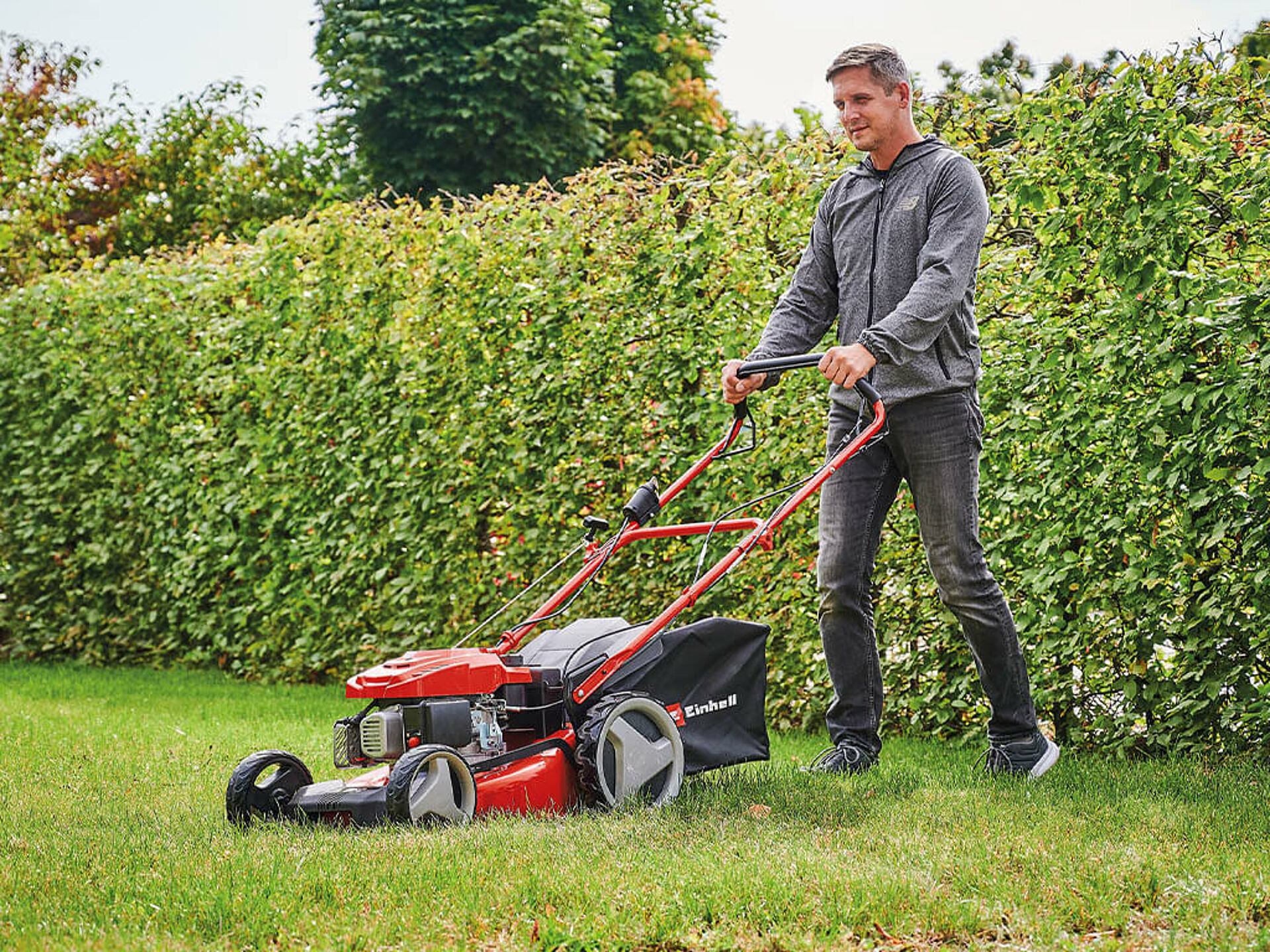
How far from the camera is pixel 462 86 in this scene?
1831 cm

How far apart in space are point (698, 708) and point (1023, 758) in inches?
36.1

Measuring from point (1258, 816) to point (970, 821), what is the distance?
68 cm

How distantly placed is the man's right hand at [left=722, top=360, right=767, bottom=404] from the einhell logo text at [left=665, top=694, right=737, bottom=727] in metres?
0.83

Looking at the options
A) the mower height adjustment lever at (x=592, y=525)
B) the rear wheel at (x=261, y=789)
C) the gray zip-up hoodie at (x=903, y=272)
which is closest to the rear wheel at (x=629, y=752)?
the mower height adjustment lever at (x=592, y=525)

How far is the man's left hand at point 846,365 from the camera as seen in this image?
3.67 meters

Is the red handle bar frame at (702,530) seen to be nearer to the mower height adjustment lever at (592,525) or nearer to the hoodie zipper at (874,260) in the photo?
the mower height adjustment lever at (592,525)

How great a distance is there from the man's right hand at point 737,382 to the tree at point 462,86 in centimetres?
1437

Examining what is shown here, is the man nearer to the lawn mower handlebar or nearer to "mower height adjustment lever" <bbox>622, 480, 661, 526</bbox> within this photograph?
the lawn mower handlebar

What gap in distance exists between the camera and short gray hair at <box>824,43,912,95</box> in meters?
3.91

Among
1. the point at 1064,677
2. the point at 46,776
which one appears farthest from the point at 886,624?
the point at 46,776

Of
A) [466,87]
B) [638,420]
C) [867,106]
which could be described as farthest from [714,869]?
[466,87]

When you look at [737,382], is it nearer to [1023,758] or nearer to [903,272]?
[903,272]

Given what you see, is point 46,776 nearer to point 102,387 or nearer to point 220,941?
point 220,941

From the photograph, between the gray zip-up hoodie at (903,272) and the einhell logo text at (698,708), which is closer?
the gray zip-up hoodie at (903,272)
